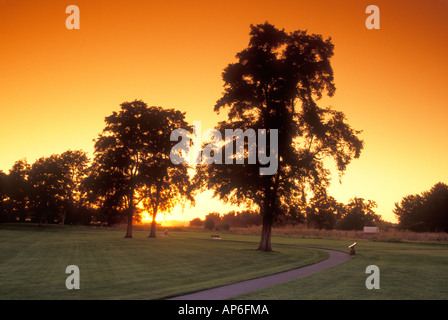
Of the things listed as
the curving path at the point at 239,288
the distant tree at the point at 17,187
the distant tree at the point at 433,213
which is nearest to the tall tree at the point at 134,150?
the curving path at the point at 239,288

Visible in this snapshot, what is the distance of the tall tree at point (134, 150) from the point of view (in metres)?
46.8

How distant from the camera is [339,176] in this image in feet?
107

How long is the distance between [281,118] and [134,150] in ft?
81.7

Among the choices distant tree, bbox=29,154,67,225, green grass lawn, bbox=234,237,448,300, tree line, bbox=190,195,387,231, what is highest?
distant tree, bbox=29,154,67,225

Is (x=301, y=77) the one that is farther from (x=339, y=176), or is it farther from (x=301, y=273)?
(x=301, y=273)

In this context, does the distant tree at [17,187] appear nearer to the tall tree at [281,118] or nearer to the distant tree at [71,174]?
the distant tree at [71,174]

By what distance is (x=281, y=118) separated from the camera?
31172 millimetres

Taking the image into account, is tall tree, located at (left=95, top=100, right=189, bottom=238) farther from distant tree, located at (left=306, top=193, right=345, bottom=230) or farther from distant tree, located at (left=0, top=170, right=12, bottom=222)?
distant tree, located at (left=306, top=193, right=345, bottom=230)

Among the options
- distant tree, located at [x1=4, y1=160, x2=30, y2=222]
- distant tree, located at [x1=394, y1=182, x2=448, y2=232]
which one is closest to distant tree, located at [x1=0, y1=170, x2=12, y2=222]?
distant tree, located at [x1=4, y1=160, x2=30, y2=222]

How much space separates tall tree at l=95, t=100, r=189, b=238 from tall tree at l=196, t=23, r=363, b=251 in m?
17.3

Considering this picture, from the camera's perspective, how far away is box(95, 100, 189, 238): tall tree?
4681 centimetres

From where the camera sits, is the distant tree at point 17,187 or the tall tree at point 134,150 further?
the distant tree at point 17,187

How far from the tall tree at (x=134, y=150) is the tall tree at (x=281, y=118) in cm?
1730

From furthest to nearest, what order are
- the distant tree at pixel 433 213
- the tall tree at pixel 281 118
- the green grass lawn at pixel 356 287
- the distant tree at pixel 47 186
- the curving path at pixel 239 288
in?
1. the distant tree at pixel 433 213
2. the distant tree at pixel 47 186
3. the tall tree at pixel 281 118
4. the green grass lawn at pixel 356 287
5. the curving path at pixel 239 288
